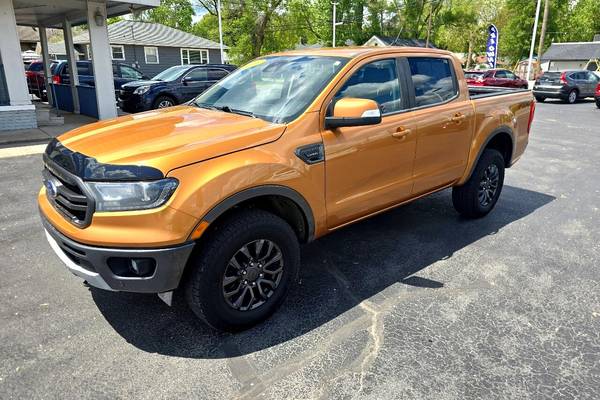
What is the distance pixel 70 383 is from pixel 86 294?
3.40 ft

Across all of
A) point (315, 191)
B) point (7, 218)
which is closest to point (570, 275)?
point (315, 191)

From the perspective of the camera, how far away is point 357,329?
9.82 ft

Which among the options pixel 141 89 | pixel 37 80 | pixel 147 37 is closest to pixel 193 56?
pixel 147 37

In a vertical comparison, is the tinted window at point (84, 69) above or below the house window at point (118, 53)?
below

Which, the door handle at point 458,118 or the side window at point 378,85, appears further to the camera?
the door handle at point 458,118

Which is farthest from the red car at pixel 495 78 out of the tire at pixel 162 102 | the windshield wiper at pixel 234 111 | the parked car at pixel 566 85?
the windshield wiper at pixel 234 111

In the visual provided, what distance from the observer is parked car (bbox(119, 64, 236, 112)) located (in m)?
12.1

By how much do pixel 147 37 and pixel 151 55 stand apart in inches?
48.1

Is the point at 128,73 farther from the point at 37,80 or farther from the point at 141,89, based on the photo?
the point at 141,89

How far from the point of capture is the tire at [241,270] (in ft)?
8.64

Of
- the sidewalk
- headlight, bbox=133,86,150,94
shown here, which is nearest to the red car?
headlight, bbox=133,86,150,94

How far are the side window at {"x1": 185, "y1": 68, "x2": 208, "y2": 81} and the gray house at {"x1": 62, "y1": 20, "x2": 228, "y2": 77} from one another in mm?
19083

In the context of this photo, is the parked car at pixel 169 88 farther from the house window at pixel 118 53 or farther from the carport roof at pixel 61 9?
the house window at pixel 118 53

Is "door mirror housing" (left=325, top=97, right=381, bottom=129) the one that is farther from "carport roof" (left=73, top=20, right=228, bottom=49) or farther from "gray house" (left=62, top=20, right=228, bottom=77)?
"carport roof" (left=73, top=20, right=228, bottom=49)
